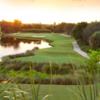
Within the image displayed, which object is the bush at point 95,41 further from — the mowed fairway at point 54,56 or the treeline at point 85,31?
the treeline at point 85,31

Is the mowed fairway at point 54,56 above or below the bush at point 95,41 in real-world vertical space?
below

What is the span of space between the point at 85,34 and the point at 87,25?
0.78m

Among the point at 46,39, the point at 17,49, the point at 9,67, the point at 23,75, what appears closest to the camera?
the point at 23,75

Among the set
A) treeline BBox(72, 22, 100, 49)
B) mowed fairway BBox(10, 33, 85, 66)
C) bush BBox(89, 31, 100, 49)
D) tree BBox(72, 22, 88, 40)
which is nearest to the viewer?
mowed fairway BBox(10, 33, 85, 66)

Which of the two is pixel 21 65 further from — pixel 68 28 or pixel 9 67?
pixel 68 28

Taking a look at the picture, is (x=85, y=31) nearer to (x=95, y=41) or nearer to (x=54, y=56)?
(x=95, y=41)

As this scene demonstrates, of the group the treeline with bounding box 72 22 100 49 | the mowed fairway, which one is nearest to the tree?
the treeline with bounding box 72 22 100 49

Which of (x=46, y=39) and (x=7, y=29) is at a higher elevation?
(x=7, y=29)

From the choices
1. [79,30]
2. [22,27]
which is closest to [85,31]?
[79,30]

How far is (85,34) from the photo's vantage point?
23.2 m

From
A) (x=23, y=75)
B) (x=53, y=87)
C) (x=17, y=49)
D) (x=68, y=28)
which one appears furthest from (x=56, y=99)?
(x=68, y=28)

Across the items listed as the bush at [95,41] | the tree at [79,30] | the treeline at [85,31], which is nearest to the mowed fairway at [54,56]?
the bush at [95,41]

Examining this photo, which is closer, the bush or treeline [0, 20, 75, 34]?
treeline [0, 20, 75, 34]

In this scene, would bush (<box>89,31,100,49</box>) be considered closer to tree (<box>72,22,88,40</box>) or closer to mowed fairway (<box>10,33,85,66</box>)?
mowed fairway (<box>10,33,85,66</box>)
